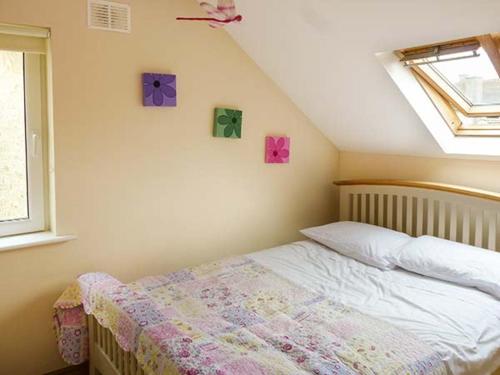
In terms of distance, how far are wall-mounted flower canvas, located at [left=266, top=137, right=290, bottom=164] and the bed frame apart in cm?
54

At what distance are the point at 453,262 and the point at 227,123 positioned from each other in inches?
62.0

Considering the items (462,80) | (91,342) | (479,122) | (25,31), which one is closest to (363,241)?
(479,122)

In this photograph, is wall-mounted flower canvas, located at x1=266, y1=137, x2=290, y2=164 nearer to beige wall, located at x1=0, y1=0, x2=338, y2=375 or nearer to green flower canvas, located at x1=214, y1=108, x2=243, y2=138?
beige wall, located at x1=0, y1=0, x2=338, y2=375

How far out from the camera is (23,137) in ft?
7.45

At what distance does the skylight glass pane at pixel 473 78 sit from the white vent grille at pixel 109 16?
5.93ft

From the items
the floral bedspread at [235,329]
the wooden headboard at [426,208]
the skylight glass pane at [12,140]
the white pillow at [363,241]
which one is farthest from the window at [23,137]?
the wooden headboard at [426,208]

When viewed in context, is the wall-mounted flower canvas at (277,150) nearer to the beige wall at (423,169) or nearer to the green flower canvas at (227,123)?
the green flower canvas at (227,123)

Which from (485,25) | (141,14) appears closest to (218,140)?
(141,14)

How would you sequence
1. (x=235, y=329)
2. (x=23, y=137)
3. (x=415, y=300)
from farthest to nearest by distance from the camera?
(x=23, y=137), (x=415, y=300), (x=235, y=329)

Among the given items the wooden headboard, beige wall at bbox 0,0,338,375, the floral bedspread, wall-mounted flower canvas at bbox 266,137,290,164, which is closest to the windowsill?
beige wall at bbox 0,0,338,375

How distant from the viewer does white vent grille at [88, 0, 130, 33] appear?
88.9 inches

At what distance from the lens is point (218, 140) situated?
9.27 ft

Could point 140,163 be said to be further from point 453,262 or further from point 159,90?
point 453,262

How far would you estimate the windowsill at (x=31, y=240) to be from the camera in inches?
83.8
